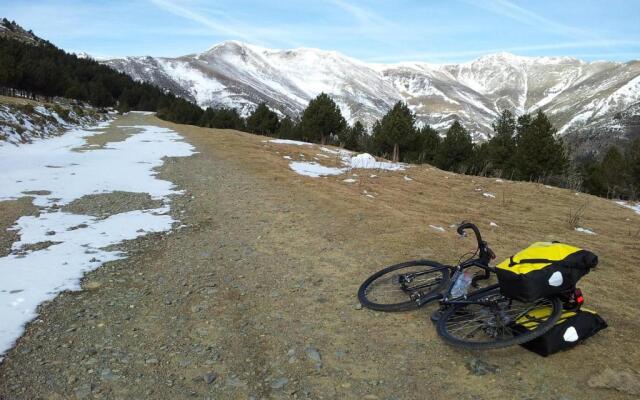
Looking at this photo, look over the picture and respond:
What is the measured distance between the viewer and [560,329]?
467cm

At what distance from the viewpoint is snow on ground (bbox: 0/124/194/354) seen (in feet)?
20.0

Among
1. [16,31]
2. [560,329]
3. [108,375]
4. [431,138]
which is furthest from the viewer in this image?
[16,31]

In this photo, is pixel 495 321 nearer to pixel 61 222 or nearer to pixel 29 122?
pixel 61 222

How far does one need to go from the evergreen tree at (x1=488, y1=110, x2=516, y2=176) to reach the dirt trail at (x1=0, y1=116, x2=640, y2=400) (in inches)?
1919

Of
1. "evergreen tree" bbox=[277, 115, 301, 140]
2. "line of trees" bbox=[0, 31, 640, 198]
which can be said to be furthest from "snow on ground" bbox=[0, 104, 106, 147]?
"evergreen tree" bbox=[277, 115, 301, 140]

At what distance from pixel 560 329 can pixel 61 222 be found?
995cm

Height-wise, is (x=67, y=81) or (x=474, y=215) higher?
(x=67, y=81)

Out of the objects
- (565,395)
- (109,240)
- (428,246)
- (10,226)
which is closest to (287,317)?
(565,395)

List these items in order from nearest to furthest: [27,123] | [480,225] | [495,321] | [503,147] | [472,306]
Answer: [495,321] → [472,306] → [480,225] → [27,123] → [503,147]

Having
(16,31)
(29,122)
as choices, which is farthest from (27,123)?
(16,31)

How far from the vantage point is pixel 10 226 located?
8.98 m

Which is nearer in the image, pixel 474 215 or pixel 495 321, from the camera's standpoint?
pixel 495 321

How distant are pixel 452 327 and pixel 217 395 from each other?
282 centimetres

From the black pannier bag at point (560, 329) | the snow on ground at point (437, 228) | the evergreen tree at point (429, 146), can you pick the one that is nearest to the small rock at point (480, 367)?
the black pannier bag at point (560, 329)
